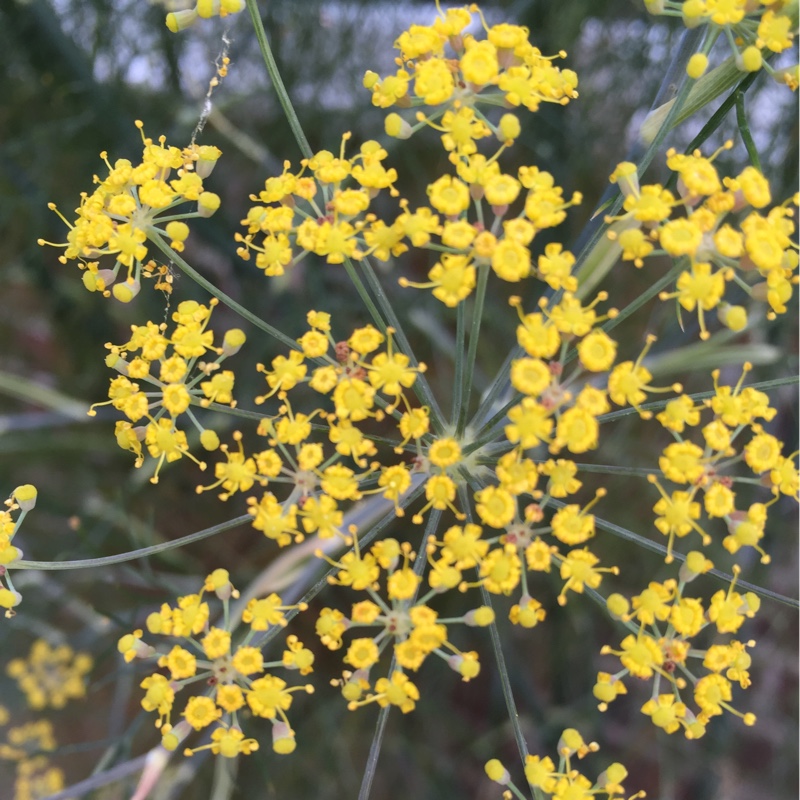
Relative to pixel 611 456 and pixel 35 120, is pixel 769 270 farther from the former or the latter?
pixel 35 120

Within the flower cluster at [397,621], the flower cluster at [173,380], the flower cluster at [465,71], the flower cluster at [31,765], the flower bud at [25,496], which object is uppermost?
the flower cluster at [465,71]

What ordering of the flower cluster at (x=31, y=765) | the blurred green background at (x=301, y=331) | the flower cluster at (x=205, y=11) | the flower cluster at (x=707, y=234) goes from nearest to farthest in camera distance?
the flower cluster at (x=707, y=234)
the flower cluster at (x=205, y=11)
the blurred green background at (x=301, y=331)
the flower cluster at (x=31, y=765)

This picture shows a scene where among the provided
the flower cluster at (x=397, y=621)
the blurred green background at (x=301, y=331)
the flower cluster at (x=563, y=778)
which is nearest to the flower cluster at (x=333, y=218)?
the flower cluster at (x=397, y=621)

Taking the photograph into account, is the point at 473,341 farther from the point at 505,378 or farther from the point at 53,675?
the point at 53,675

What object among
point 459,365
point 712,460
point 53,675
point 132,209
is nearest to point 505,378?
point 459,365

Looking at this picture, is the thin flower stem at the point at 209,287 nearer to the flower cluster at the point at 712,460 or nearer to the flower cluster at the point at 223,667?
the flower cluster at the point at 223,667

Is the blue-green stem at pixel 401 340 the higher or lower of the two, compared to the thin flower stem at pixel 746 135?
lower
